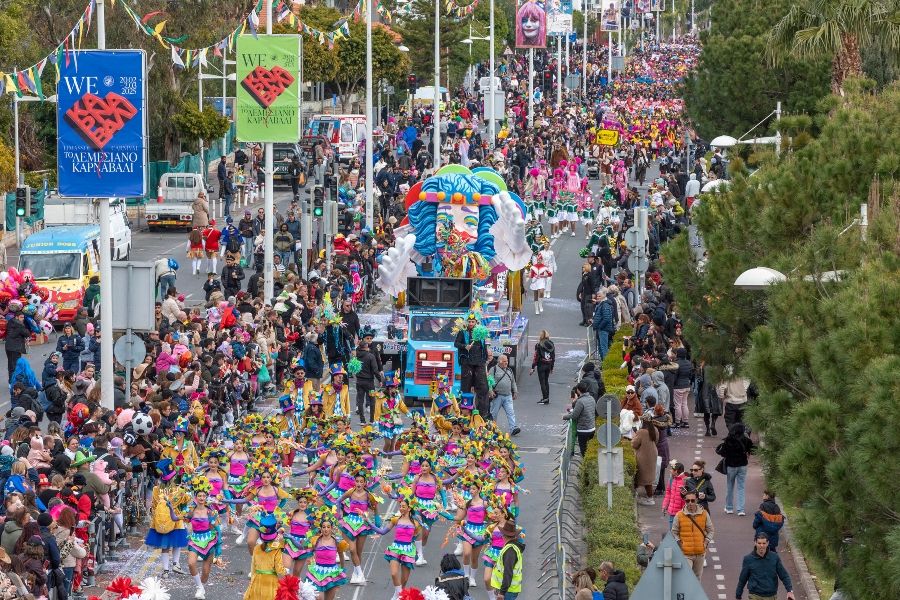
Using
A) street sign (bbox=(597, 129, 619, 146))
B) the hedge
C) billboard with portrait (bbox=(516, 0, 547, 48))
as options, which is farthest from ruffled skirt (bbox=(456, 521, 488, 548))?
billboard with portrait (bbox=(516, 0, 547, 48))

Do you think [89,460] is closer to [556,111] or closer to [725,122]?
[725,122]

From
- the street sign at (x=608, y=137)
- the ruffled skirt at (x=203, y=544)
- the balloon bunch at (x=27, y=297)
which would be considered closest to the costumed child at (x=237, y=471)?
the ruffled skirt at (x=203, y=544)

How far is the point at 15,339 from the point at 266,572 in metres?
14.0

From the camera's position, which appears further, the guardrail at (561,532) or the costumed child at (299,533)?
the guardrail at (561,532)

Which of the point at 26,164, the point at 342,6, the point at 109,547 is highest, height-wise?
the point at 342,6

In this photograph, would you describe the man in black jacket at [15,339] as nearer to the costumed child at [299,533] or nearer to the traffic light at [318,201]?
the traffic light at [318,201]

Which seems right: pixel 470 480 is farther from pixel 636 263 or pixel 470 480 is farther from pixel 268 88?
pixel 268 88

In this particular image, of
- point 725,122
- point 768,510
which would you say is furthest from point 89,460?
point 725,122

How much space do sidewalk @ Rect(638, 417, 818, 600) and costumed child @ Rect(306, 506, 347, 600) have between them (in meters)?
4.47

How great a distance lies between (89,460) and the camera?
22.9 metres

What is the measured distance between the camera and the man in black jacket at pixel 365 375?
30.4m

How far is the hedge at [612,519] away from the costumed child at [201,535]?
14.2 feet

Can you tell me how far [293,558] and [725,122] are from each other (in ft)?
119

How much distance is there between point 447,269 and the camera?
33156 mm
